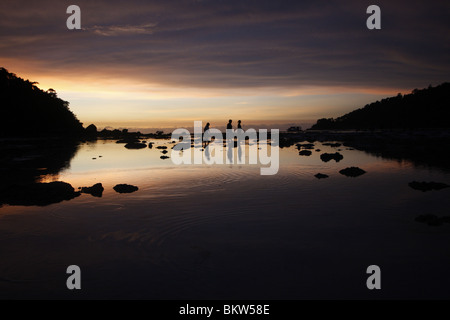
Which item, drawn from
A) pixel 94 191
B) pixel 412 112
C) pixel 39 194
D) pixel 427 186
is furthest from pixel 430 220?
pixel 412 112

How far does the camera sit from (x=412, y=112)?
344ft

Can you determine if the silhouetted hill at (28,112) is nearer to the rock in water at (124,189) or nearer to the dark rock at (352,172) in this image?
the rock in water at (124,189)

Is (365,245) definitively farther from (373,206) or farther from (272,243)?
(373,206)

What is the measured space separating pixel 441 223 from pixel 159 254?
6732mm

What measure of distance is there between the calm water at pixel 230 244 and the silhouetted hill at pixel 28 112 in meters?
76.9

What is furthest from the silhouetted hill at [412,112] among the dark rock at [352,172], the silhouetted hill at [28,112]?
the silhouetted hill at [28,112]

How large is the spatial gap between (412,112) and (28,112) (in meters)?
126

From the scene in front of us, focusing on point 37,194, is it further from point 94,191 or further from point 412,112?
point 412,112

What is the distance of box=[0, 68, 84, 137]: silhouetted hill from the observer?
2751 inches

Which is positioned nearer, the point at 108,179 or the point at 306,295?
the point at 306,295

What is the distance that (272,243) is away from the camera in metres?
6.10

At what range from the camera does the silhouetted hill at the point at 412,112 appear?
298 ft
